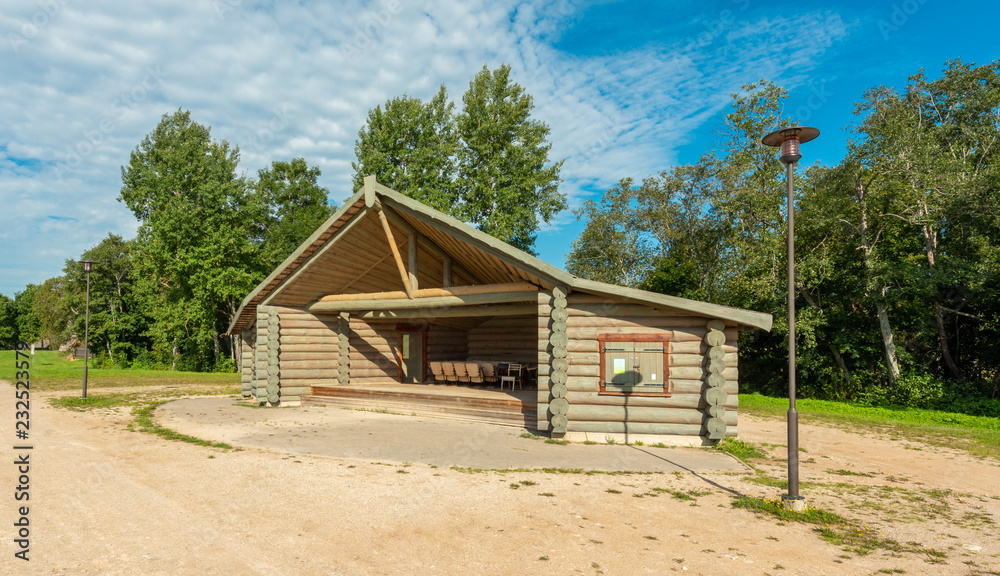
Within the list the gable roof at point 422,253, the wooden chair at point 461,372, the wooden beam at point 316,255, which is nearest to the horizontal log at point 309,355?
the gable roof at point 422,253

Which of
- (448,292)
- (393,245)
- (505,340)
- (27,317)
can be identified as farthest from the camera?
(27,317)

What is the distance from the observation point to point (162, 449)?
9172 millimetres

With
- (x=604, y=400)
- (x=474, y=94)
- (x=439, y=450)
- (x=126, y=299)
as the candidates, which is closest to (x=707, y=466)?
(x=604, y=400)

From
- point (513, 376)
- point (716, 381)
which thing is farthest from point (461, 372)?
point (716, 381)

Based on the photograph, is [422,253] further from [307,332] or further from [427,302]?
[307,332]

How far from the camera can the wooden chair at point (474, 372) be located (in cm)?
1541

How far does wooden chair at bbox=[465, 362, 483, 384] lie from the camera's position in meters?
15.4

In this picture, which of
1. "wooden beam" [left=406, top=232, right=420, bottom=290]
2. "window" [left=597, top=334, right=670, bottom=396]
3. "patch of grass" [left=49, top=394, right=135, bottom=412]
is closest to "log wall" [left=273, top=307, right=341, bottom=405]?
"wooden beam" [left=406, top=232, right=420, bottom=290]

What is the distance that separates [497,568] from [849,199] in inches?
766

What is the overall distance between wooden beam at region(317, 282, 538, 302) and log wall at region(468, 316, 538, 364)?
4.71 m

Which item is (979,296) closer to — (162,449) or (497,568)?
(497,568)

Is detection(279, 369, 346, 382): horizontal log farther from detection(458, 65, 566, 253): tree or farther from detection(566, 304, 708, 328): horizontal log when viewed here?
detection(458, 65, 566, 253): tree

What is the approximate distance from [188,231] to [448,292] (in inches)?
924

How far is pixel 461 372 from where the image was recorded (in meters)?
15.7
